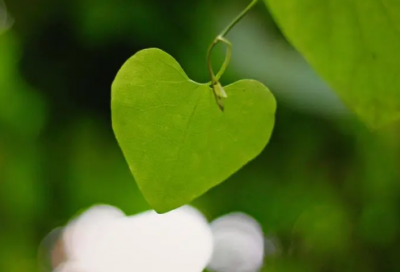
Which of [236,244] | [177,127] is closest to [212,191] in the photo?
[236,244]

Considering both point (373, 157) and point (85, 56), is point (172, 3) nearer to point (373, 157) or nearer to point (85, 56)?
point (85, 56)

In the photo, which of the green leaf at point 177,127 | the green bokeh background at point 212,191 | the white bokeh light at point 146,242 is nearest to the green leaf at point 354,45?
the green leaf at point 177,127

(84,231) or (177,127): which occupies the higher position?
(177,127)

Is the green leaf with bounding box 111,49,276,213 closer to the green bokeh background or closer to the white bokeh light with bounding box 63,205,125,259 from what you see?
the green bokeh background

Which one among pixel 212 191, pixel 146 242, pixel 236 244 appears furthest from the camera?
pixel 236 244

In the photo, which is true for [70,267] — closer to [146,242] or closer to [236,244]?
[146,242]

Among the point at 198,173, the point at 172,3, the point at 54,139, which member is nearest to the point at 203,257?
the point at 54,139
